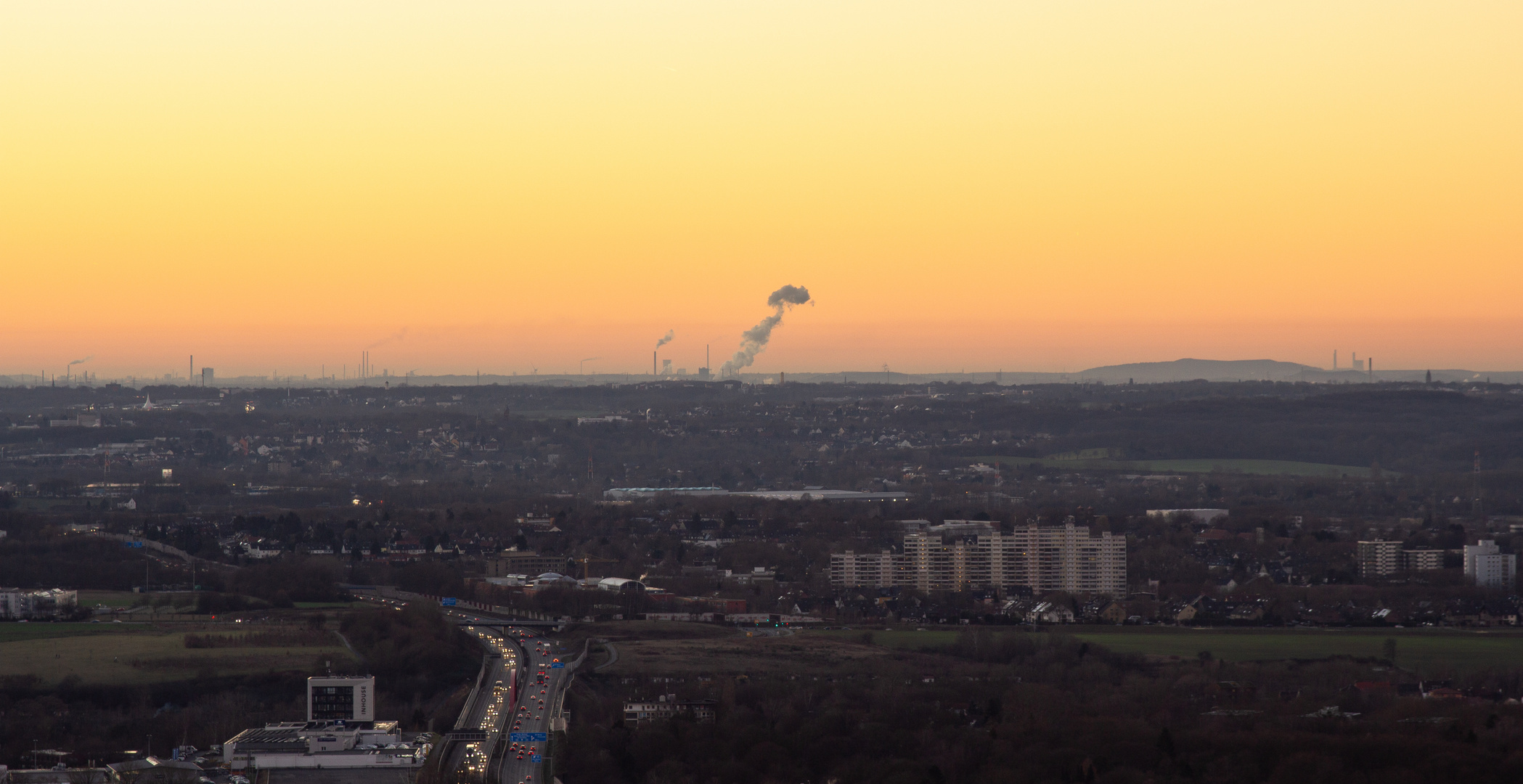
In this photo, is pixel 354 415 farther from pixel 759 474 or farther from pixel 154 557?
pixel 154 557

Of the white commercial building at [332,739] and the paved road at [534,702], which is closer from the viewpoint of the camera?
the paved road at [534,702]

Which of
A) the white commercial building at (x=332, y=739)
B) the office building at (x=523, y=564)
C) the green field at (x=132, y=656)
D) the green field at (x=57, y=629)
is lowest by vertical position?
the office building at (x=523, y=564)

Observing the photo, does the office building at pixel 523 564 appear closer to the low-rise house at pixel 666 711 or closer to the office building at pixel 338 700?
the office building at pixel 338 700

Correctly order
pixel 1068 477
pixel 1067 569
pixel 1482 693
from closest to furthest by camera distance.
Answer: pixel 1482 693 → pixel 1067 569 → pixel 1068 477

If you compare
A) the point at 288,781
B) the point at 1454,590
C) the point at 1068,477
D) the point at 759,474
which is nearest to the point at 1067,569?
the point at 1454,590

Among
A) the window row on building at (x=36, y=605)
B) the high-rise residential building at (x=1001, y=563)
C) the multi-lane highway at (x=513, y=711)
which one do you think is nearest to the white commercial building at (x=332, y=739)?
the multi-lane highway at (x=513, y=711)
